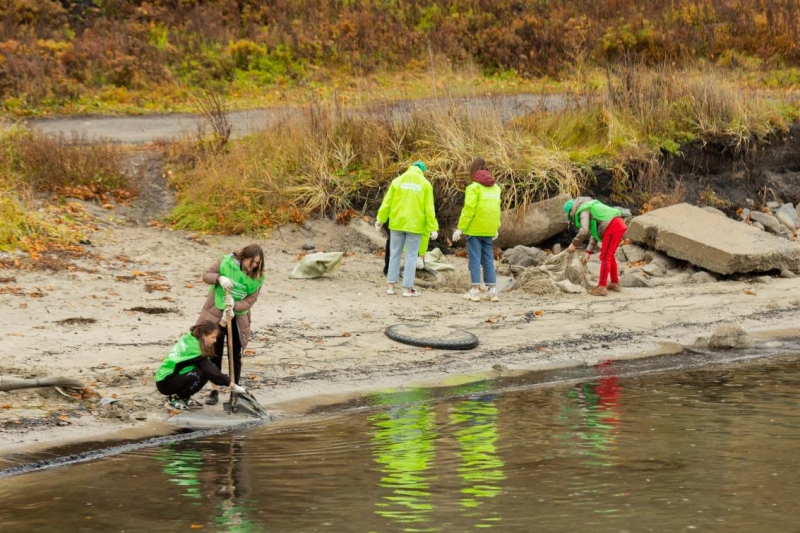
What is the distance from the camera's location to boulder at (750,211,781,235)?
17859 millimetres

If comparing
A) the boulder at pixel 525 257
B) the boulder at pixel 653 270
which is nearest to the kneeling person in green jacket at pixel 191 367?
the boulder at pixel 525 257

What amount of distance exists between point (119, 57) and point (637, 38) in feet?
40.5

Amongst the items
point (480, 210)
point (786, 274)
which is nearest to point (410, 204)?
point (480, 210)

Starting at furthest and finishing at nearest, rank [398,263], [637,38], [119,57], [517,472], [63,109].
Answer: [637,38]
[119,57]
[63,109]
[398,263]
[517,472]

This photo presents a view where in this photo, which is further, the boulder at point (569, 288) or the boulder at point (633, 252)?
the boulder at point (633, 252)

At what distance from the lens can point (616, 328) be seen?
41.5ft

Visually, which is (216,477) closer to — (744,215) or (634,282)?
(634,282)

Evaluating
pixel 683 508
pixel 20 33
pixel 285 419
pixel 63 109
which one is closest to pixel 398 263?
pixel 285 419

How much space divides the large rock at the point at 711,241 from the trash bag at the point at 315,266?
15.1 feet

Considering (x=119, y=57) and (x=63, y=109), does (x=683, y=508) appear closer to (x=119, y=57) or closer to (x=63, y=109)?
(x=63, y=109)

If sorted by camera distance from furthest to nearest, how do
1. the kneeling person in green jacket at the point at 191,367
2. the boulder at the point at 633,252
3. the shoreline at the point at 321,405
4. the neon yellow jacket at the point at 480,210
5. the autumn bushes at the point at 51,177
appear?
the boulder at the point at 633,252 < the autumn bushes at the point at 51,177 < the neon yellow jacket at the point at 480,210 < the kneeling person in green jacket at the point at 191,367 < the shoreline at the point at 321,405

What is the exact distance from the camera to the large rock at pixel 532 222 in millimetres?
16172

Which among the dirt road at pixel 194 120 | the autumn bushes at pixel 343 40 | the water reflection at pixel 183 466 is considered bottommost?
the water reflection at pixel 183 466

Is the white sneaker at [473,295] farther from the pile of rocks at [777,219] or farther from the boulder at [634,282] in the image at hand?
the pile of rocks at [777,219]
